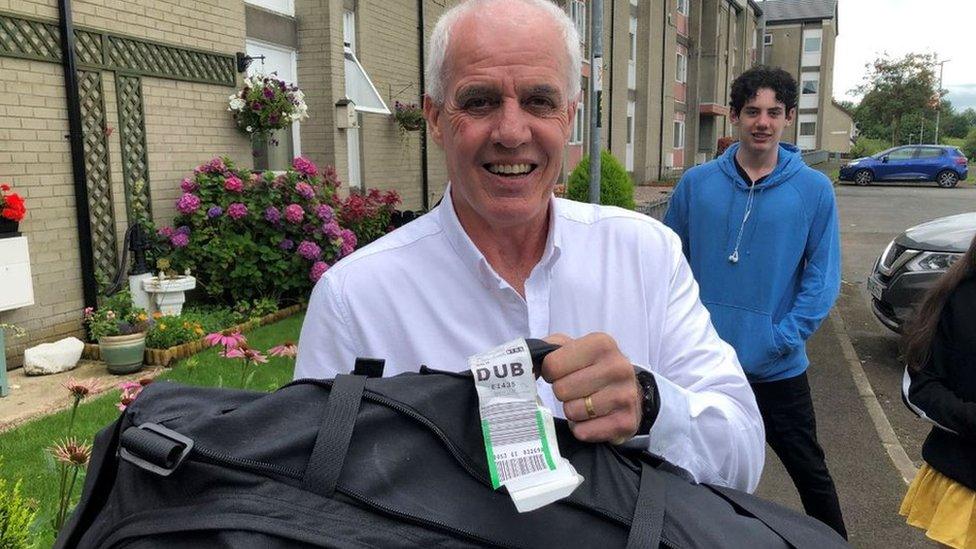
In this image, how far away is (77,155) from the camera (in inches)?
260

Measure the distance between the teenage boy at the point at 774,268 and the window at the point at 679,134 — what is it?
110 ft

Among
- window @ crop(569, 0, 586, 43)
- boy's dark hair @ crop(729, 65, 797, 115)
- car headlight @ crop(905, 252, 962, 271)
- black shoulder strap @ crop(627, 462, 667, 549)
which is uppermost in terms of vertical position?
window @ crop(569, 0, 586, 43)

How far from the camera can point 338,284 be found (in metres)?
1.55

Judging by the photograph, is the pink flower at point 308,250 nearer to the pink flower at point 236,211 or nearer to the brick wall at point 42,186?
the pink flower at point 236,211

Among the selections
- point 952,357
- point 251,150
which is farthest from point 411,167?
point 952,357

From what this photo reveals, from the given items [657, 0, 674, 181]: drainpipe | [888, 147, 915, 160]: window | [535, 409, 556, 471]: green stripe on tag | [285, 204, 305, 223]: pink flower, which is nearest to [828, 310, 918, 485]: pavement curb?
[535, 409, 556, 471]: green stripe on tag

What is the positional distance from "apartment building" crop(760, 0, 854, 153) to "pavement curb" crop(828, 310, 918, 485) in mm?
59763

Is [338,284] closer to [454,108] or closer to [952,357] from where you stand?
[454,108]

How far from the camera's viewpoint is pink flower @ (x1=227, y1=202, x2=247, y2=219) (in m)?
7.64

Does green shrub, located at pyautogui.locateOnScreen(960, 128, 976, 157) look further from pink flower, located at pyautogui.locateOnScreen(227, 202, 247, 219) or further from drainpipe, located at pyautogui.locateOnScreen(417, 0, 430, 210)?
pink flower, located at pyautogui.locateOnScreen(227, 202, 247, 219)

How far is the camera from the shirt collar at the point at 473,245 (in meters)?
1.59

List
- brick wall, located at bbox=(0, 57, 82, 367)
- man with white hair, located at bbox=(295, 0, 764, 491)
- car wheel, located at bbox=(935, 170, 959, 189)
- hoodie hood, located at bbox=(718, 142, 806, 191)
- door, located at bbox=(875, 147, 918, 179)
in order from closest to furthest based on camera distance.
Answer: man with white hair, located at bbox=(295, 0, 764, 491), hoodie hood, located at bbox=(718, 142, 806, 191), brick wall, located at bbox=(0, 57, 82, 367), car wheel, located at bbox=(935, 170, 959, 189), door, located at bbox=(875, 147, 918, 179)

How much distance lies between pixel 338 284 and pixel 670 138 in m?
33.4

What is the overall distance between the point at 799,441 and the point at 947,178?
36.4m
